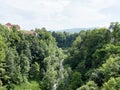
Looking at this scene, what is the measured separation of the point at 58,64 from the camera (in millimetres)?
115688

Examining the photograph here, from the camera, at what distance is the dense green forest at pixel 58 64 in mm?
64500

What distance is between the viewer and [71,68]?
9281 centimetres

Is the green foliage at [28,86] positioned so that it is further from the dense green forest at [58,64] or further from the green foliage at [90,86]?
the green foliage at [90,86]

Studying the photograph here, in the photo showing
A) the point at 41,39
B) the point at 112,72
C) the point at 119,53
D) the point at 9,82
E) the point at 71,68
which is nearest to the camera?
the point at 112,72

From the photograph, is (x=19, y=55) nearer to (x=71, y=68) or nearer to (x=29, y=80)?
(x=29, y=80)

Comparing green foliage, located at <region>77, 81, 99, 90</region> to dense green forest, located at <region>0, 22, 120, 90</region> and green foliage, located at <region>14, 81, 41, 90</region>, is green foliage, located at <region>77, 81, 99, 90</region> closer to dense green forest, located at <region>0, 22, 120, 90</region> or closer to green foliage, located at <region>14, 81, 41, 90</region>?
dense green forest, located at <region>0, 22, 120, 90</region>

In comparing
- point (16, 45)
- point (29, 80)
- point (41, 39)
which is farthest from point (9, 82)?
point (41, 39)

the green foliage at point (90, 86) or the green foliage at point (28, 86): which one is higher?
the green foliage at point (90, 86)

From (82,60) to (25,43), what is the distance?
2227cm

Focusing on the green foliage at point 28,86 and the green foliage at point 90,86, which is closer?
the green foliage at point 90,86

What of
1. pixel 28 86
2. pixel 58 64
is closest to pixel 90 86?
pixel 28 86

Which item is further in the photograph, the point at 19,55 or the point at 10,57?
the point at 19,55

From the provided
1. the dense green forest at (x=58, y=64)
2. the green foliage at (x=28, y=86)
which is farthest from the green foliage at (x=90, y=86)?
the green foliage at (x=28, y=86)

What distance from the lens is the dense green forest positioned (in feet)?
212
